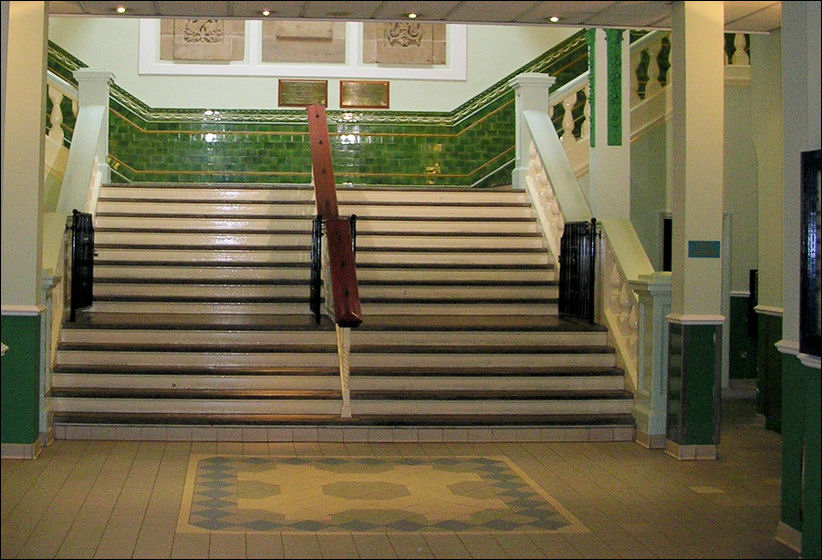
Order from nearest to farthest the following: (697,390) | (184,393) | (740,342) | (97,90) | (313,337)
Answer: (697,390) < (184,393) < (313,337) < (740,342) < (97,90)

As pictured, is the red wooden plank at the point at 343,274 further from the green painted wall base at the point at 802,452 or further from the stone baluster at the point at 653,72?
the stone baluster at the point at 653,72

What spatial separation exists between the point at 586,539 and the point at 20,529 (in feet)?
9.33

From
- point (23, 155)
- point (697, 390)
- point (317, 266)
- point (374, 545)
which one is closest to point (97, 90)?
point (317, 266)

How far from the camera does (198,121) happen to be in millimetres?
14883

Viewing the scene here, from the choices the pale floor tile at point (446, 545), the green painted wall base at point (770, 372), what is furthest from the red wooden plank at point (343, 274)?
the green painted wall base at point (770, 372)

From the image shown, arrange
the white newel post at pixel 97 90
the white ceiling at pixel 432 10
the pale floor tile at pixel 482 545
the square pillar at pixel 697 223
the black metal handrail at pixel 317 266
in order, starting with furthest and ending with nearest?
the white newel post at pixel 97 90
the black metal handrail at pixel 317 266
the square pillar at pixel 697 223
the white ceiling at pixel 432 10
the pale floor tile at pixel 482 545

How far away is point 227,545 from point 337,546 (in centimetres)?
53

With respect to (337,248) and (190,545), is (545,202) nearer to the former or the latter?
(337,248)

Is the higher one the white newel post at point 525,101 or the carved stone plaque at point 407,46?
the carved stone plaque at point 407,46

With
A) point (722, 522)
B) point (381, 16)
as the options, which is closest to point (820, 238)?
point (722, 522)

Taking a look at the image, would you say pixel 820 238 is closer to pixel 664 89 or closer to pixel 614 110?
pixel 614 110

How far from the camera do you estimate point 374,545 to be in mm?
5391

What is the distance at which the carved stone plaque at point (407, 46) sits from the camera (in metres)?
15.2

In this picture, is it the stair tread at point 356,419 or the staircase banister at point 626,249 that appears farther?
the staircase banister at point 626,249
